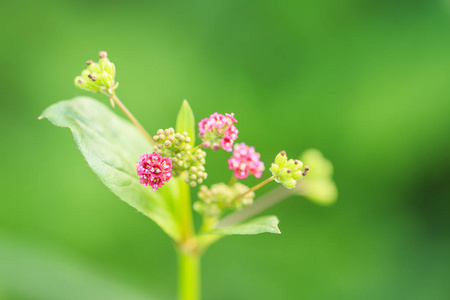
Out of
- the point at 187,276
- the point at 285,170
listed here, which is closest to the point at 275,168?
the point at 285,170

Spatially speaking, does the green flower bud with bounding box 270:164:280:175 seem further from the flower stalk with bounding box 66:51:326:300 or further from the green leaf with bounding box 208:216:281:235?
the green leaf with bounding box 208:216:281:235

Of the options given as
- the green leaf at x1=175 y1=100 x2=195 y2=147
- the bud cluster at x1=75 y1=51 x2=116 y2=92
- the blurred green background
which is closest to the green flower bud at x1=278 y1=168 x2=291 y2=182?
the green leaf at x1=175 y1=100 x2=195 y2=147

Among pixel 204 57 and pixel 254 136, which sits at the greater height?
pixel 204 57

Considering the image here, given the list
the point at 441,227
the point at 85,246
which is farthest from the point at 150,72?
the point at 441,227

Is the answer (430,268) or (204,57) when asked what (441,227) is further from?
(204,57)

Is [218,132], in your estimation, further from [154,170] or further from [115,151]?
[115,151]

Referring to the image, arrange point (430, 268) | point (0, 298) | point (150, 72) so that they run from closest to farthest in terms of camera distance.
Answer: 1. point (0, 298)
2. point (430, 268)
3. point (150, 72)

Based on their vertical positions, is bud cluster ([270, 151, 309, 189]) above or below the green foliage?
below
